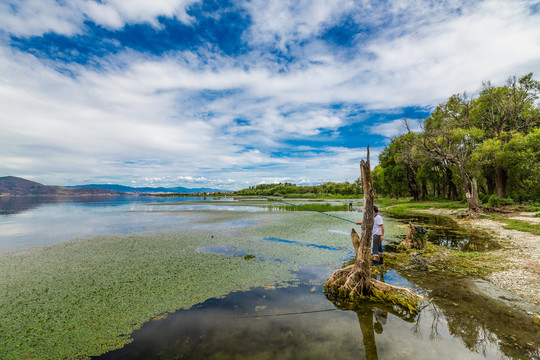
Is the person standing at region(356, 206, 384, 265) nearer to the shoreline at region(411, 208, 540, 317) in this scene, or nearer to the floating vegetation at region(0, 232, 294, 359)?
the shoreline at region(411, 208, 540, 317)

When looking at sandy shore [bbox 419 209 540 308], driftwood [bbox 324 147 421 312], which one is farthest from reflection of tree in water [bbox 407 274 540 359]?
sandy shore [bbox 419 209 540 308]

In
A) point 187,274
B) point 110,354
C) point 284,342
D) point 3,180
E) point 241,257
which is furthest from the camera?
point 3,180

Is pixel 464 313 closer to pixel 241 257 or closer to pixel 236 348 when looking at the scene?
pixel 236 348

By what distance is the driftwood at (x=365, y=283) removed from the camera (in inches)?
249

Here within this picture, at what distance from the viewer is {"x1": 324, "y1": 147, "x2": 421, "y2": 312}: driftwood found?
6.32m

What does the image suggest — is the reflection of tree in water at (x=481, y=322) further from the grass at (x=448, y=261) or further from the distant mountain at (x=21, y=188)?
the distant mountain at (x=21, y=188)

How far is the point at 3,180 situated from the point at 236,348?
26022cm

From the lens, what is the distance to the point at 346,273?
7.29 metres

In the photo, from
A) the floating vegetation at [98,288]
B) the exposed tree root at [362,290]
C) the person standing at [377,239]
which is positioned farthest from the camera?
the person standing at [377,239]

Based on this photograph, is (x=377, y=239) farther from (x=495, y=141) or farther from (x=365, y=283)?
(x=495, y=141)

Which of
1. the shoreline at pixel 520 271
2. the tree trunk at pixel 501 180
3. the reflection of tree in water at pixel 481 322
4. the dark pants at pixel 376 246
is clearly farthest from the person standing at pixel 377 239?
the tree trunk at pixel 501 180

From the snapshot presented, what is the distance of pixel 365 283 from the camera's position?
686 cm

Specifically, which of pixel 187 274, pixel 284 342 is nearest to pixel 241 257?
pixel 187 274

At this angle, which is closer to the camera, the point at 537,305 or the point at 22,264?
the point at 537,305
